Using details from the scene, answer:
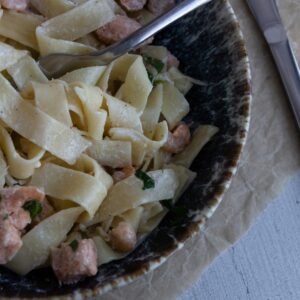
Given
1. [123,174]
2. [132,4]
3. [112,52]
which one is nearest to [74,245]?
[123,174]

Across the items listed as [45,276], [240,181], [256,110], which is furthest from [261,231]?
[45,276]

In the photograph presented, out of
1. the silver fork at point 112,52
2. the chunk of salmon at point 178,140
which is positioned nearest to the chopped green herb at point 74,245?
the chunk of salmon at point 178,140

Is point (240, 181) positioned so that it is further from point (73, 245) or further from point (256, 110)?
point (73, 245)

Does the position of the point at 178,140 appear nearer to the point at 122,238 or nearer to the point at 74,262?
the point at 122,238

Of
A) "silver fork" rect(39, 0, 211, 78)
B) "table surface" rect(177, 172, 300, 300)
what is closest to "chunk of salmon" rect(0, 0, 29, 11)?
"silver fork" rect(39, 0, 211, 78)

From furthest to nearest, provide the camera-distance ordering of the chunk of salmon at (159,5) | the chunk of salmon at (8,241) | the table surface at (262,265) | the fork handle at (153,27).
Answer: the chunk of salmon at (159,5)
the table surface at (262,265)
the fork handle at (153,27)
the chunk of salmon at (8,241)

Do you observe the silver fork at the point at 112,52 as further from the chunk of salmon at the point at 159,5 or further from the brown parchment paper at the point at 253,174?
the brown parchment paper at the point at 253,174

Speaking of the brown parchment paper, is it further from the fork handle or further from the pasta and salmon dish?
the fork handle
